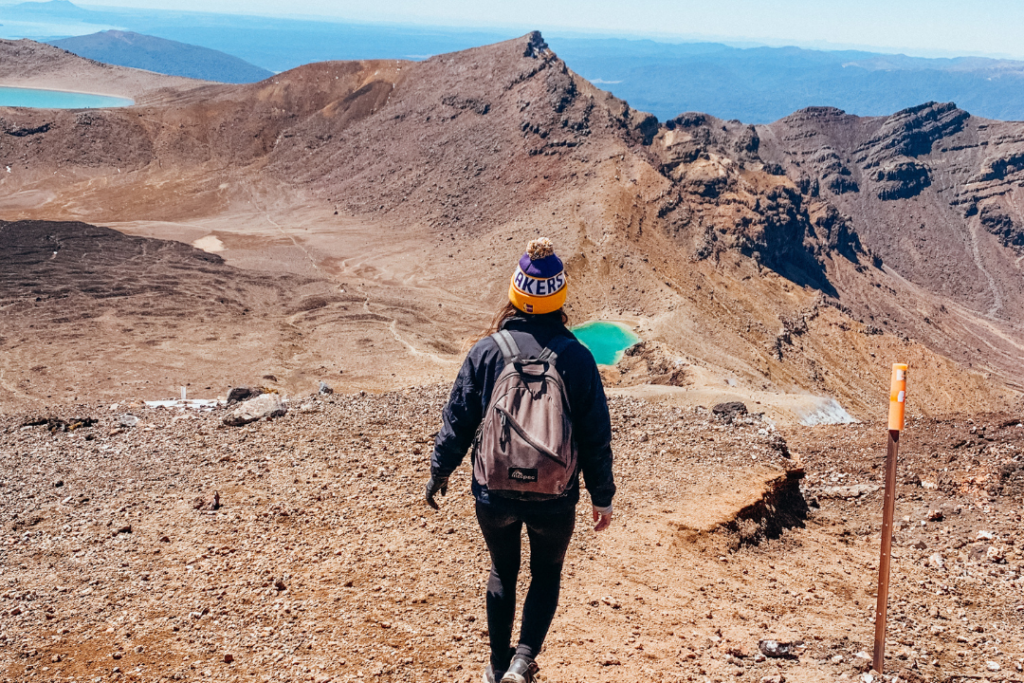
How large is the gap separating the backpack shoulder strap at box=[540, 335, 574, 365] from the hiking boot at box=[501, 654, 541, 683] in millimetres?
1828

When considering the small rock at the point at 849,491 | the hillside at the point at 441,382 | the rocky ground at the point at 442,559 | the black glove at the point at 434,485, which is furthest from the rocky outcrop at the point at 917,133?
the black glove at the point at 434,485

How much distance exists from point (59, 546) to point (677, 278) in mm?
34365

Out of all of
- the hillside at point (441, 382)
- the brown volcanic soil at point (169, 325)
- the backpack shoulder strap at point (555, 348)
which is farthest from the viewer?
the brown volcanic soil at point (169, 325)

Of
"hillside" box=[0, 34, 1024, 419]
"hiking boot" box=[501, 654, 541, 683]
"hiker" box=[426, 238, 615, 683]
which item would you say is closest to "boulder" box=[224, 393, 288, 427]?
"hiker" box=[426, 238, 615, 683]

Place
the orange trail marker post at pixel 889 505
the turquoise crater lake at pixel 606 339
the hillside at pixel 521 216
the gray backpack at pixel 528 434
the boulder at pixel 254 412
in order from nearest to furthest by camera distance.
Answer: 1. the gray backpack at pixel 528 434
2. the orange trail marker post at pixel 889 505
3. the boulder at pixel 254 412
4. the turquoise crater lake at pixel 606 339
5. the hillside at pixel 521 216

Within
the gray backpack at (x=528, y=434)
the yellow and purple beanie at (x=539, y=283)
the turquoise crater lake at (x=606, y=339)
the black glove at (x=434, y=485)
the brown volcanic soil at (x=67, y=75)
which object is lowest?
the turquoise crater lake at (x=606, y=339)

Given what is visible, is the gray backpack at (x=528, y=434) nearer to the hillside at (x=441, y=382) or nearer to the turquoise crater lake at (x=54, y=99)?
the hillside at (x=441, y=382)

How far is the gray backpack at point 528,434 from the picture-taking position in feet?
11.4

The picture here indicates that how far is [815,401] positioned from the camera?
20.7 meters

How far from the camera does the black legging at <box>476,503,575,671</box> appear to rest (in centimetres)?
379

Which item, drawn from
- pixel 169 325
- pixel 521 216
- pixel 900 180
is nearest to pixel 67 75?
pixel 521 216

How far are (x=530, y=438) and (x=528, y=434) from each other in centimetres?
2

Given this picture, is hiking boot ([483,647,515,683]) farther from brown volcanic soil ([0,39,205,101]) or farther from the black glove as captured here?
brown volcanic soil ([0,39,205,101])

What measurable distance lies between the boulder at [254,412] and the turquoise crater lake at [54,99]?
298ft
